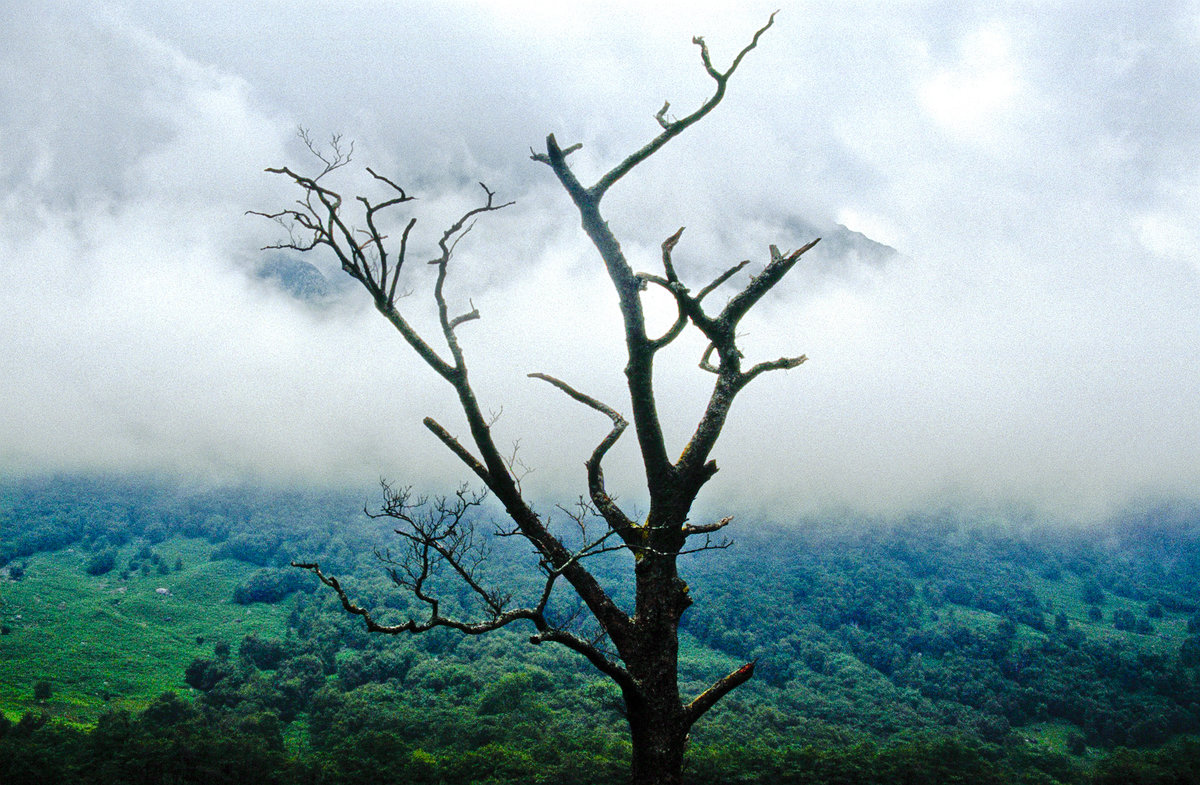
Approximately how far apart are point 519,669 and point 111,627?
91.4 metres

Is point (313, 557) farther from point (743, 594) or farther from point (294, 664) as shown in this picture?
point (743, 594)

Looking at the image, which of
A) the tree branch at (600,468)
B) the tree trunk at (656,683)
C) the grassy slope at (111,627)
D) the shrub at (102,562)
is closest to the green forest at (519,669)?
the shrub at (102,562)

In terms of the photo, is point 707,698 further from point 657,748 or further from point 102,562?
point 102,562

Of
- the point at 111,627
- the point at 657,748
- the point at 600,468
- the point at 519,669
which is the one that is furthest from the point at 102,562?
the point at 657,748

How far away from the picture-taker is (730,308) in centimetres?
580

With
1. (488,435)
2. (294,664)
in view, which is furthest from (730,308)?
(294,664)

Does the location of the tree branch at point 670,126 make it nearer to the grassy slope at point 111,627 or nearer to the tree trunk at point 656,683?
the tree trunk at point 656,683

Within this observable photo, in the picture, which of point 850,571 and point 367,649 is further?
point 850,571

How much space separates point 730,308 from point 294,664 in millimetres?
120898

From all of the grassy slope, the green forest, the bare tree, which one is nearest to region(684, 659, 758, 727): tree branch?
the bare tree

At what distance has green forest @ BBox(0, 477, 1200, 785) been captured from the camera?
5684 cm

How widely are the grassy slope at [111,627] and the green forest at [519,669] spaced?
0.65m

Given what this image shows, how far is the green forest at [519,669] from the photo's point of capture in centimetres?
5684

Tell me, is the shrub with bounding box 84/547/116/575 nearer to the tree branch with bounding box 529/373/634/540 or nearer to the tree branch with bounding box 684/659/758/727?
the tree branch with bounding box 529/373/634/540
